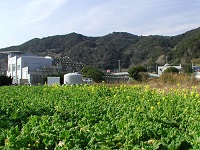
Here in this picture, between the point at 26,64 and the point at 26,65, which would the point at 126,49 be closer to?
the point at 26,64

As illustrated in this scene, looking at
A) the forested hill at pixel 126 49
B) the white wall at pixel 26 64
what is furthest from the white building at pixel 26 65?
the forested hill at pixel 126 49

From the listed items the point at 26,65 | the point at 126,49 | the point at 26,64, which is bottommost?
the point at 26,65

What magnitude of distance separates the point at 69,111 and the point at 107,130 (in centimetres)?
254

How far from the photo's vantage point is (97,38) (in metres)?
145

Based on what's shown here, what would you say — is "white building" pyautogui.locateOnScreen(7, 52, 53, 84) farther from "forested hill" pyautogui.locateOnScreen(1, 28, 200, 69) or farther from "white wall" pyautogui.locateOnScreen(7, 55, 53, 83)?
"forested hill" pyautogui.locateOnScreen(1, 28, 200, 69)

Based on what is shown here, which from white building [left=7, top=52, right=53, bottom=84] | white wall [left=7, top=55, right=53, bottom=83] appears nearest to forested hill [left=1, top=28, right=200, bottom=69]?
white building [left=7, top=52, right=53, bottom=84]

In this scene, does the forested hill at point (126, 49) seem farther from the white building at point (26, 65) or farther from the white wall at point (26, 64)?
the white wall at point (26, 64)

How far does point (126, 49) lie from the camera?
117 metres

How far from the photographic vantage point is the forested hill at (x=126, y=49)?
8912 centimetres

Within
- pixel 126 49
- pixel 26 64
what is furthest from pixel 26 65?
pixel 126 49

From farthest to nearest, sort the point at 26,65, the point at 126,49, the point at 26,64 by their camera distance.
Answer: the point at 126,49 < the point at 26,64 < the point at 26,65

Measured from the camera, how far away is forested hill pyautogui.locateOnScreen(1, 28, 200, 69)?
89.1 meters

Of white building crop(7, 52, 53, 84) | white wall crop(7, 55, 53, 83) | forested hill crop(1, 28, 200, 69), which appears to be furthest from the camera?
forested hill crop(1, 28, 200, 69)

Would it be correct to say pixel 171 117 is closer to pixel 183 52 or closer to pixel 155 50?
pixel 183 52
